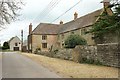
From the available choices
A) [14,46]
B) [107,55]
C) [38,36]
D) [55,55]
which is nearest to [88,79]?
[107,55]

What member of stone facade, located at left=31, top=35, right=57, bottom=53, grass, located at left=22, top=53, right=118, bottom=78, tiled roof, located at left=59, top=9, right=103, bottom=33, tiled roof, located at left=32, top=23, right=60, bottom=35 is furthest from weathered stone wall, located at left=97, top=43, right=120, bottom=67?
tiled roof, located at left=32, top=23, right=60, bottom=35

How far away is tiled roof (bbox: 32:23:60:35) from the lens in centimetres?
8100

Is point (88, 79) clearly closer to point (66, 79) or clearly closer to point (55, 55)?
point (66, 79)

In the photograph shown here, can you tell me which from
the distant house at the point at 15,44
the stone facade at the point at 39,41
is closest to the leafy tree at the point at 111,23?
the stone facade at the point at 39,41

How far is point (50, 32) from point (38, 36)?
12.5ft

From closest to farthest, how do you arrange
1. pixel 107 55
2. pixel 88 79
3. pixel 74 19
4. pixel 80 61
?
pixel 88 79, pixel 107 55, pixel 80 61, pixel 74 19

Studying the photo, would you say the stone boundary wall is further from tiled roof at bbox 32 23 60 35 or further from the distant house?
the distant house

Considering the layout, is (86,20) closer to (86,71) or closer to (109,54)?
(109,54)

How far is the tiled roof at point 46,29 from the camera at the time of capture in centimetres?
8100

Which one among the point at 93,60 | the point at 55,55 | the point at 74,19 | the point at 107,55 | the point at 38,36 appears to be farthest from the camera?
the point at 38,36

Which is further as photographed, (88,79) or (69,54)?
(69,54)

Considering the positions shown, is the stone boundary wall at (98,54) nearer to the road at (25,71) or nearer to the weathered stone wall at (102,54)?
the weathered stone wall at (102,54)

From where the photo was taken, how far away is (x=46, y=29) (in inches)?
3255

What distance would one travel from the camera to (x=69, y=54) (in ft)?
117
